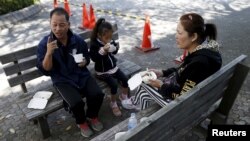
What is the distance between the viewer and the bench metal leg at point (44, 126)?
3.45 meters

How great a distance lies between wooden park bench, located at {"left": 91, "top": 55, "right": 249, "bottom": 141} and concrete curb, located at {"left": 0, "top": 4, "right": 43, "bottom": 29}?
6.61 m

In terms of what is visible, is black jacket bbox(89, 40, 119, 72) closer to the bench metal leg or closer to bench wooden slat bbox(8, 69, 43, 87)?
bench wooden slat bbox(8, 69, 43, 87)

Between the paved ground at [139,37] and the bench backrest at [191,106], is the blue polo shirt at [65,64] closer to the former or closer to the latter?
the paved ground at [139,37]

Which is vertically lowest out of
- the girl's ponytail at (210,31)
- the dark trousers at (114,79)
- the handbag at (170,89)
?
the dark trousers at (114,79)

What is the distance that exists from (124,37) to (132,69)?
109 inches

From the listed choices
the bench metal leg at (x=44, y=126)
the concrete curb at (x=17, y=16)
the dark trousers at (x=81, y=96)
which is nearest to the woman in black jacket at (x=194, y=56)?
the dark trousers at (x=81, y=96)

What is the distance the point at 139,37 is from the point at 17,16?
166 inches

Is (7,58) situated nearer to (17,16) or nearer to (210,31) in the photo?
(210,31)

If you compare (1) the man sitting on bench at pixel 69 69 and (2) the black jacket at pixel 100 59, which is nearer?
(1) the man sitting on bench at pixel 69 69

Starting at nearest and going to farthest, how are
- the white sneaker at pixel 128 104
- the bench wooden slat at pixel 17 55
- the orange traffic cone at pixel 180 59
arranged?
the bench wooden slat at pixel 17 55, the white sneaker at pixel 128 104, the orange traffic cone at pixel 180 59

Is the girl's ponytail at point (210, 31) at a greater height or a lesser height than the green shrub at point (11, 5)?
greater

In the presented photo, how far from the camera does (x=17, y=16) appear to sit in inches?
338

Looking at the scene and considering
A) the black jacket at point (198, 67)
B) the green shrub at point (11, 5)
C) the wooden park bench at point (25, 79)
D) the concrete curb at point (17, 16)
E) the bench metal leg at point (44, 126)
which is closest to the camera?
the black jacket at point (198, 67)

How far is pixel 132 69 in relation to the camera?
4.37 metres
